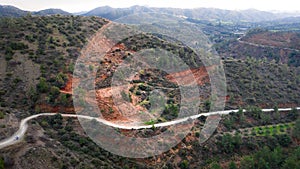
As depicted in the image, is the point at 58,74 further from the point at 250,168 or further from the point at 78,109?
the point at 250,168

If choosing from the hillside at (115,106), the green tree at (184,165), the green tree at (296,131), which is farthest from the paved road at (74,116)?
the green tree at (296,131)

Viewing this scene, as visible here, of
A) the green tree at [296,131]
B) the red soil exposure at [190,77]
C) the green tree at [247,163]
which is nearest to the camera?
the green tree at [247,163]

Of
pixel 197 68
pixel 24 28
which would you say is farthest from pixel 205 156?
pixel 24 28

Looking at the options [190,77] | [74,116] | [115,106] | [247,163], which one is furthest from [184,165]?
[190,77]

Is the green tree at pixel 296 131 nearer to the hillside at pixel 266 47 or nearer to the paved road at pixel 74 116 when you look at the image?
the paved road at pixel 74 116

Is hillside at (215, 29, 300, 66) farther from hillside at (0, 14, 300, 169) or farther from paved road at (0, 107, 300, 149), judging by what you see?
paved road at (0, 107, 300, 149)

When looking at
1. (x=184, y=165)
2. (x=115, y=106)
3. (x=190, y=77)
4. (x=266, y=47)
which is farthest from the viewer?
(x=266, y=47)

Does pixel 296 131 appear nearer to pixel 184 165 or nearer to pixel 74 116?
pixel 184 165

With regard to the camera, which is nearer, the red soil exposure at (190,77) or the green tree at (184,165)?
the green tree at (184,165)
